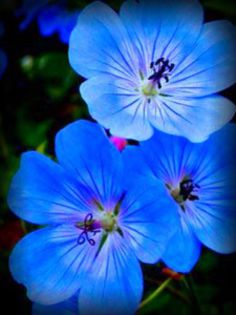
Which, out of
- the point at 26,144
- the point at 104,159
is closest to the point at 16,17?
the point at 26,144

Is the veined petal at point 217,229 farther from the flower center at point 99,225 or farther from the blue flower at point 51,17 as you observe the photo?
the blue flower at point 51,17

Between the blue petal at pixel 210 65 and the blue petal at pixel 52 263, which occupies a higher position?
the blue petal at pixel 210 65

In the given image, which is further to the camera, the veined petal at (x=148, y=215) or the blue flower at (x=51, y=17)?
the blue flower at (x=51, y=17)

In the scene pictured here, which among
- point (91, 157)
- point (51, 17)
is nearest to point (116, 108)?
point (91, 157)

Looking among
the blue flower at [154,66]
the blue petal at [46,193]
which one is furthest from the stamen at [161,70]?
the blue petal at [46,193]

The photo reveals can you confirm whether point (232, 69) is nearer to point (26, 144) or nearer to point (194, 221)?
point (194, 221)

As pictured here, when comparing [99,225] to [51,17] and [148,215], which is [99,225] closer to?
[148,215]

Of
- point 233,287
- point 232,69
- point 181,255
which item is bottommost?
point 233,287
